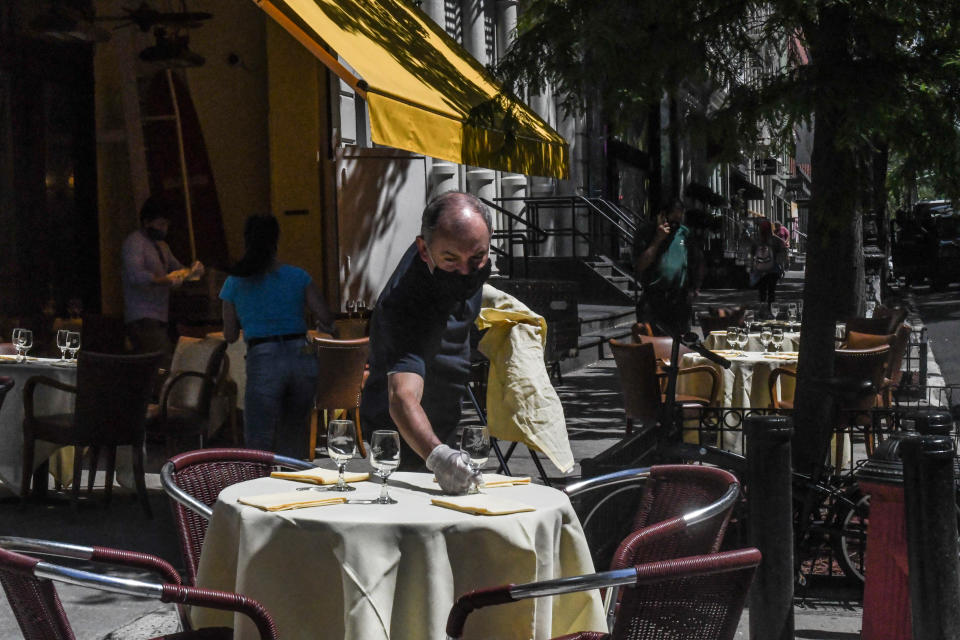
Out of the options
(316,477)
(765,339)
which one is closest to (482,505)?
(316,477)

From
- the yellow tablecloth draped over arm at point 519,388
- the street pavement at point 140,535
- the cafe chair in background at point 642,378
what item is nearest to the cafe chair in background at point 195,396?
the street pavement at point 140,535

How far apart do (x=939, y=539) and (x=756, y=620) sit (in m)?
0.75

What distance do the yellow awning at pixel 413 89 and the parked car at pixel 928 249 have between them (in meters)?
27.4

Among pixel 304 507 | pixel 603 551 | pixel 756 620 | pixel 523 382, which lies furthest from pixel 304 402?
pixel 304 507

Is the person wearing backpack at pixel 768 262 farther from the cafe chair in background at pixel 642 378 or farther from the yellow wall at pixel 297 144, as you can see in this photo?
the cafe chair in background at pixel 642 378

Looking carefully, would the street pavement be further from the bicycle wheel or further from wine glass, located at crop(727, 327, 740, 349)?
wine glass, located at crop(727, 327, 740, 349)

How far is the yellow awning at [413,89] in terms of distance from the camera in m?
8.34

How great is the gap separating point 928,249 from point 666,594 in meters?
37.9

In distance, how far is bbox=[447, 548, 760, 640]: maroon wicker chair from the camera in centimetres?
308

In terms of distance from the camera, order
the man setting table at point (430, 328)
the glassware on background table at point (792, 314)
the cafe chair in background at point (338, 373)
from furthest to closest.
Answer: the glassware on background table at point (792, 314) → the cafe chair in background at point (338, 373) → the man setting table at point (430, 328)

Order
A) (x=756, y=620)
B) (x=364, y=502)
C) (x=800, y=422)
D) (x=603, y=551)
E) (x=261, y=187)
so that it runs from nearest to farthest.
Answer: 1. (x=364, y=502)
2. (x=756, y=620)
3. (x=603, y=551)
4. (x=800, y=422)
5. (x=261, y=187)

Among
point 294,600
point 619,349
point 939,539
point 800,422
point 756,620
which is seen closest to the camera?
point 294,600

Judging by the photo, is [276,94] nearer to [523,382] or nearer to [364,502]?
[523,382]

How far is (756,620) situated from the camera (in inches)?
192
